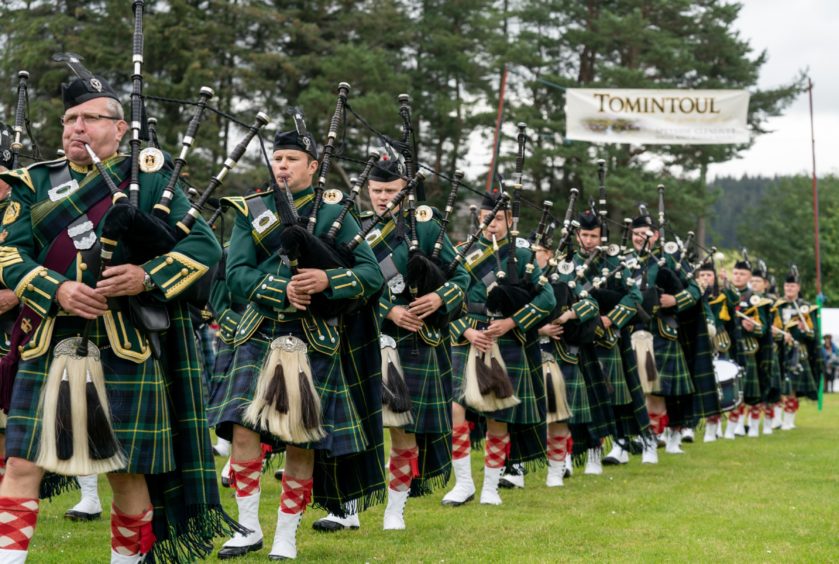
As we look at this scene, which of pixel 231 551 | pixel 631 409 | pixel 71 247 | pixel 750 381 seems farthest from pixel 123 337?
pixel 750 381

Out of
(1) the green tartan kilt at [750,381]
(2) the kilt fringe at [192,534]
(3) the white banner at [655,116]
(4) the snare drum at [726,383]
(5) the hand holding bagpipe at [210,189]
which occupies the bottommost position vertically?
(1) the green tartan kilt at [750,381]

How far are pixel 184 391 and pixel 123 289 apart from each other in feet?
1.76

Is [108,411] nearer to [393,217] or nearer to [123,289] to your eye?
[123,289]

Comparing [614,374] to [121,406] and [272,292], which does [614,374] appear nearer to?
[272,292]

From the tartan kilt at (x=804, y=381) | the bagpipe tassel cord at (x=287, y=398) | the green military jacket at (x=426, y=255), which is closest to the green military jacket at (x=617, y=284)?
the green military jacket at (x=426, y=255)

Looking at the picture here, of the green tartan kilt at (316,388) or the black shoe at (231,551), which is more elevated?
the green tartan kilt at (316,388)

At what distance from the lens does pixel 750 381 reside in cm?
1272

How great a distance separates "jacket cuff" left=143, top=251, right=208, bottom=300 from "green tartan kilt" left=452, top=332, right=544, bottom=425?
324 centimetres

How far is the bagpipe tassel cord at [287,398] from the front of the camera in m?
4.73

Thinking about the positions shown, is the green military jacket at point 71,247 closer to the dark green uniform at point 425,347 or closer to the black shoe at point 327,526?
the dark green uniform at point 425,347

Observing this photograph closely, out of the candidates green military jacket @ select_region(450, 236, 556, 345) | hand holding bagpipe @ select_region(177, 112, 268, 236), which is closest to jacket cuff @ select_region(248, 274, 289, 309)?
hand holding bagpipe @ select_region(177, 112, 268, 236)

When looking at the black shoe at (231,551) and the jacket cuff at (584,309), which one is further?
the jacket cuff at (584,309)

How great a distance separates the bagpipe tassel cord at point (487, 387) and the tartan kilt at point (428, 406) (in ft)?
1.32

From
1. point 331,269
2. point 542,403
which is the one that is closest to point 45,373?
point 331,269
